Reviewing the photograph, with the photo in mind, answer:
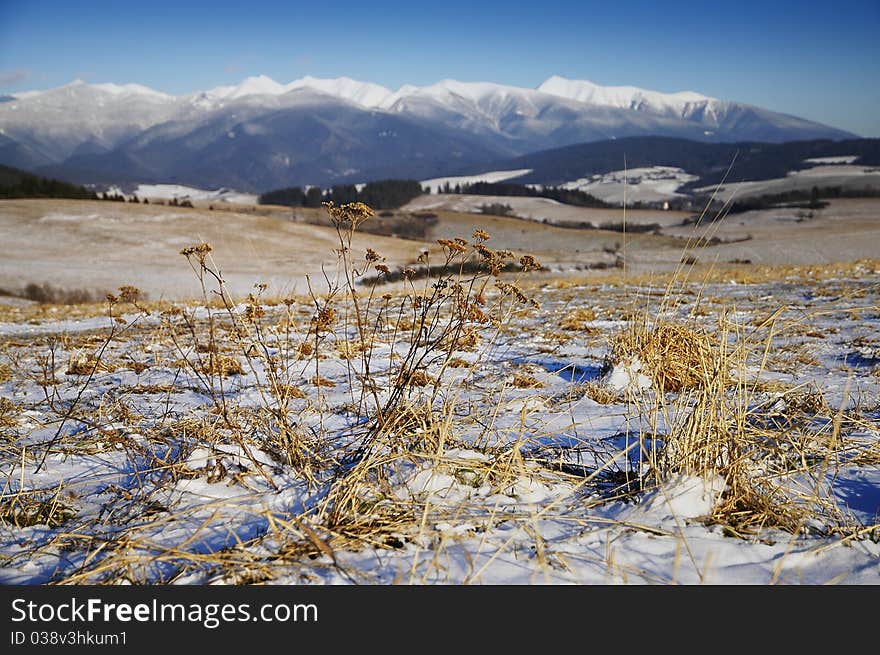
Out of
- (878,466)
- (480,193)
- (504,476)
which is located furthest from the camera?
(480,193)

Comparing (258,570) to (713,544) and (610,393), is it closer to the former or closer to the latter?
(713,544)

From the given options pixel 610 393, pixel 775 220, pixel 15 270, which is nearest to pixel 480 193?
pixel 775 220

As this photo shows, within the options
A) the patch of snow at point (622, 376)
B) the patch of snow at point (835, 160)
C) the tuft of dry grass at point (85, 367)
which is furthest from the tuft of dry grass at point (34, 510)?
the patch of snow at point (835, 160)

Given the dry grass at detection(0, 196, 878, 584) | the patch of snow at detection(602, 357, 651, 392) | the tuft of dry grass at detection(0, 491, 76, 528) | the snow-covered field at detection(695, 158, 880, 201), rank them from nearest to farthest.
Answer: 1. the dry grass at detection(0, 196, 878, 584)
2. the tuft of dry grass at detection(0, 491, 76, 528)
3. the patch of snow at detection(602, 357, 651, 392)
4. the snow-covered field at detection(695, 158, 880, 201)

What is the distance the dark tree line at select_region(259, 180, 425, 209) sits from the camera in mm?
112000

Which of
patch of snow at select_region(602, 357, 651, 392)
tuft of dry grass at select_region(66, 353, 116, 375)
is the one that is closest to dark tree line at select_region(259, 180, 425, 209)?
tuft of dry grass at select_region(66, 353, 116, 375)

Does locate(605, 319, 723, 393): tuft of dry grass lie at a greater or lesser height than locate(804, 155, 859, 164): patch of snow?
lesser

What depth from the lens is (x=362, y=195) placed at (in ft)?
381

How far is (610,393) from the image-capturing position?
4.17 m

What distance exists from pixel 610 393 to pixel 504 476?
1.94 meters

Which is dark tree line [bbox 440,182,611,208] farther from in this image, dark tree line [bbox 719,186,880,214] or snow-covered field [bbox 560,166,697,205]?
dark tree line [bbox 719,186,880,214]

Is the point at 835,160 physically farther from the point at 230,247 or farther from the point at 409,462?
the point at 409,462
